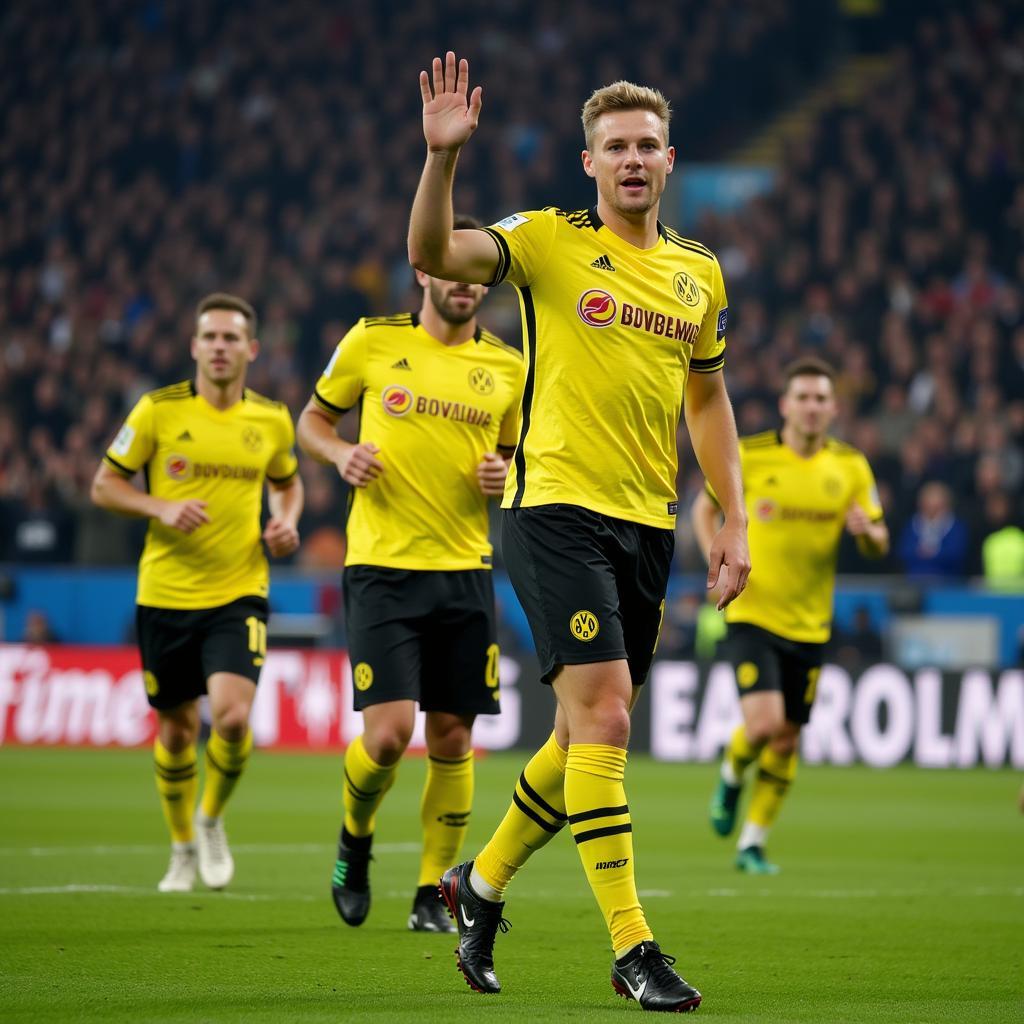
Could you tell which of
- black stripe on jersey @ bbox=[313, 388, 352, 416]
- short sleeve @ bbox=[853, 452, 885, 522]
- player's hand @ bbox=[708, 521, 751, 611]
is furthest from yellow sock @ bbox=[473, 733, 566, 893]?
short sleeve @ bbox=[853, 452, 885, 522]

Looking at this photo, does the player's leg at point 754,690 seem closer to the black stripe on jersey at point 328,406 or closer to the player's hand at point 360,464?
the black stripe on jersey at point 328,406

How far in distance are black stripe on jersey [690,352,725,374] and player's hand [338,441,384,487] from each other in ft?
5.97

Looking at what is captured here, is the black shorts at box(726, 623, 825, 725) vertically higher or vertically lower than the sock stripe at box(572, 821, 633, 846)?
lower

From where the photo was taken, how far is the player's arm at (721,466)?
6207mm

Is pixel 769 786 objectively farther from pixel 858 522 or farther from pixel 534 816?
pixel 534 816

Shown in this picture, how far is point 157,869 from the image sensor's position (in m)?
10.1

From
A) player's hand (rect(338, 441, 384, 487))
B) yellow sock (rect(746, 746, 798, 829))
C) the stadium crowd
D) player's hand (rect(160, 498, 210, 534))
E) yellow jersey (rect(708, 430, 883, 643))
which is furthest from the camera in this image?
the stadium crowd

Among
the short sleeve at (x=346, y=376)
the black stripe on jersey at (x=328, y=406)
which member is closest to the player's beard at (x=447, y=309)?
the short sleeve at (x=346, y=376)

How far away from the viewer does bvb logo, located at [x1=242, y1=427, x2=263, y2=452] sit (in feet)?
31.8

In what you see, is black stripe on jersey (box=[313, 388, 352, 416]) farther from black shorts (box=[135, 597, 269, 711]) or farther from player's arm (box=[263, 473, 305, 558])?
black shorts (box=[135, 597, 269, 711])

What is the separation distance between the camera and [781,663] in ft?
36.6

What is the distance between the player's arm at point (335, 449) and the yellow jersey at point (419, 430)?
0.21 ft

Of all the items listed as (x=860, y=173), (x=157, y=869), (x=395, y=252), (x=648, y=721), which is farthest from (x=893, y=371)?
(x=157, y=869)

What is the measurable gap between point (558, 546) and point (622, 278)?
863mm
